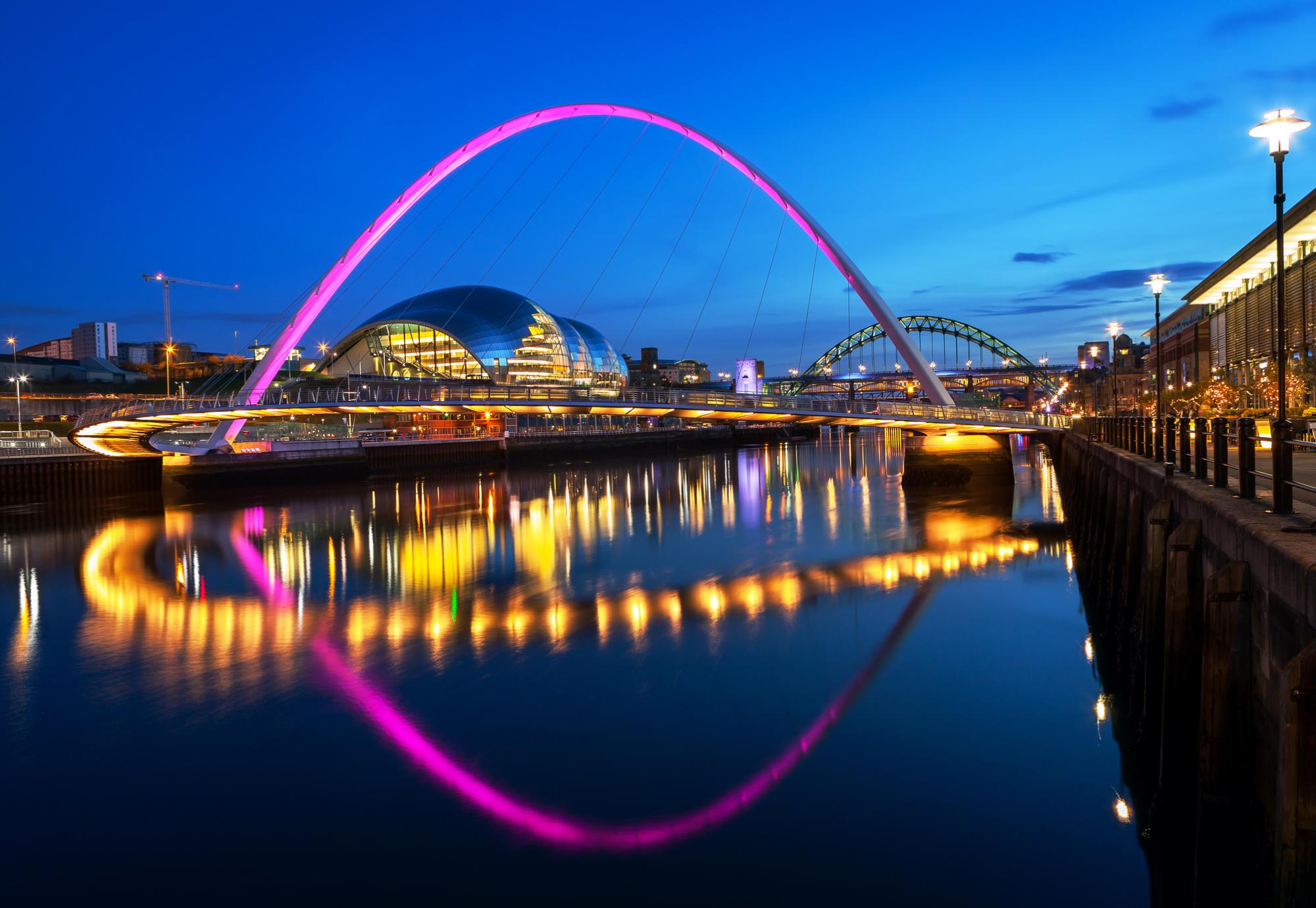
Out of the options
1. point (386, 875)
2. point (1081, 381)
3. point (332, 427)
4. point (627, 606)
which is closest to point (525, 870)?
point (386, 875)

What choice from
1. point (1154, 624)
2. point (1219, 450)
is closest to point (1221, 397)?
point (1154, 624)

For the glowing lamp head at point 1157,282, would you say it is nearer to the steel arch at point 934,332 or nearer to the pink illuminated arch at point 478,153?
the pink illuminated arch at point 478,153

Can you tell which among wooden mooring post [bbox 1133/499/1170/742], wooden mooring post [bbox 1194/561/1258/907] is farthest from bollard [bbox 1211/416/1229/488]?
wooden mooring post [bbox 1194/561/1258/907]

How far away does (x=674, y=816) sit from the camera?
8.66 metres

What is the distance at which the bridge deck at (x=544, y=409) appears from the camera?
32719 millimetres

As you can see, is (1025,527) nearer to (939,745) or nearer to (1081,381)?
(939,745)

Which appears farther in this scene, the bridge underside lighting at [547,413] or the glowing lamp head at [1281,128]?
the bridge underside lighting at [547,413]

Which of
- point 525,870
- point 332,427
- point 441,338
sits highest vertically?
point 441,338

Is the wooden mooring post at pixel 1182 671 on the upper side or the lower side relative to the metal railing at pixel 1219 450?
lower

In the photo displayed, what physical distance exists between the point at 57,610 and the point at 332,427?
136 ft

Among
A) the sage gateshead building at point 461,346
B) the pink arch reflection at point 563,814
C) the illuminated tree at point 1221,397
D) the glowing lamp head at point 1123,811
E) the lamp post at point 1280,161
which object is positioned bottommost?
the glowing lamp head at point 1123,811

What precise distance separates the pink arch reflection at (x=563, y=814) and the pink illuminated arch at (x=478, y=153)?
93.7 ft

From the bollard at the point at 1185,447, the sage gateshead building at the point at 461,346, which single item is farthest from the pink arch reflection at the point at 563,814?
the sage gateshead building at the point at 461,346

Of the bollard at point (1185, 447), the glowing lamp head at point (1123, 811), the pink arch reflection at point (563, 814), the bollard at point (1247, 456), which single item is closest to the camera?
the bollard at point (1247, 456)
